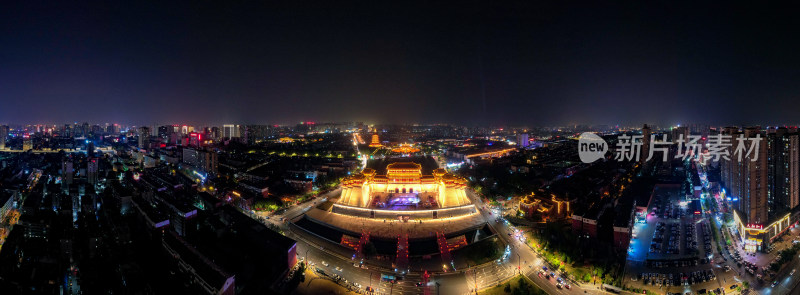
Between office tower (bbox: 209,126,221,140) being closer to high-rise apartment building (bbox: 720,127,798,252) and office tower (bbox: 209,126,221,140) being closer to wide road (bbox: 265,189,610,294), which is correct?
wide road (bbox: 265,189,610,294)

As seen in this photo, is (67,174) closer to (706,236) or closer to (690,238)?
(690,238)

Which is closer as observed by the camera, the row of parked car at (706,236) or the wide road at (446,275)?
the wide road at (446,275)

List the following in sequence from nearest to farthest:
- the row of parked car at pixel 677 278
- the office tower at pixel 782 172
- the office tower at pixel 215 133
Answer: the row of parked car at pixel 677 278
the office tower at pixel 782 172
the office tower at pixel 215 133

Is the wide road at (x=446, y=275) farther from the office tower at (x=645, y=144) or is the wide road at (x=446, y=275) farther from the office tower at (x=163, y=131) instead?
the office tower at (x=163, y=131)

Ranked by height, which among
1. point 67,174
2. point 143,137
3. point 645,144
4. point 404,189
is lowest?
point 404,189

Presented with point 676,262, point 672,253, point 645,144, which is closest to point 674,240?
point 672,253

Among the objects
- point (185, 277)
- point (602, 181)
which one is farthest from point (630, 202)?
point (185, 277)

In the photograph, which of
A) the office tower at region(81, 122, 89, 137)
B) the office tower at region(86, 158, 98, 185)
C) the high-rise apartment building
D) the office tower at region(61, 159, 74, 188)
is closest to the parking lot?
the high-rise apartment building

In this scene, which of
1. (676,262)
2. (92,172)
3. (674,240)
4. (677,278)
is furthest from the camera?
(92,172)

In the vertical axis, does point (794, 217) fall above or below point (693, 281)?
above

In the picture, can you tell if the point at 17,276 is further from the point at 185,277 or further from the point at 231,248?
the point at 231,248

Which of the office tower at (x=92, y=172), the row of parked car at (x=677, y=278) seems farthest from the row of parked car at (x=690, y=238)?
the office tower at (x=92, y=172)
